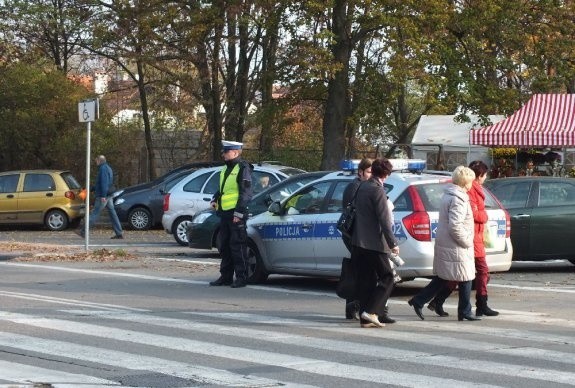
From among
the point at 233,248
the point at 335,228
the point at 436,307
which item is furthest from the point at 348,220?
the point at 233,248

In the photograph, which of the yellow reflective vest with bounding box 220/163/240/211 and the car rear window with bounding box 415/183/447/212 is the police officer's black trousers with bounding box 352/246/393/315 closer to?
the car rear window with bounding box 415/183/447/212

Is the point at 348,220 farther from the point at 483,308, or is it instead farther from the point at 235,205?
the point at 235,205

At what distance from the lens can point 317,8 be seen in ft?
92.1

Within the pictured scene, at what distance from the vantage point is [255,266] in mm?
15227

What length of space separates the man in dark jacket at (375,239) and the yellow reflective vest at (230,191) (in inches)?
140

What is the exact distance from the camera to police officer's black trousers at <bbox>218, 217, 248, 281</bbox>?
48.6 ft

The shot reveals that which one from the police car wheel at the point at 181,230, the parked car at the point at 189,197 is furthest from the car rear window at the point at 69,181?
the police car wheel at the point at 181,230

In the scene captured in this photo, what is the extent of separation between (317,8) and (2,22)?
1231 centimetres

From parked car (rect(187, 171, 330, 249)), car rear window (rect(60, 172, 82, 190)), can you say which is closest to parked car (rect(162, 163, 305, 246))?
parked car (rect(187, 171, 330, 249))

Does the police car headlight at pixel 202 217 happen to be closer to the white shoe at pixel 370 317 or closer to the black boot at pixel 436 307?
the black boot at pixel 436 307

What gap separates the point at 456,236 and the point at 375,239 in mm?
847

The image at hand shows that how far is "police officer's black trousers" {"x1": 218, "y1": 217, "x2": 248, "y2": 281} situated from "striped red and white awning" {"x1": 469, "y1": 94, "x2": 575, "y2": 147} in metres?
13.5

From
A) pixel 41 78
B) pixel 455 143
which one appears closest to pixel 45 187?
pixel 41 78

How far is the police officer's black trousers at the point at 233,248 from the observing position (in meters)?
14.8
